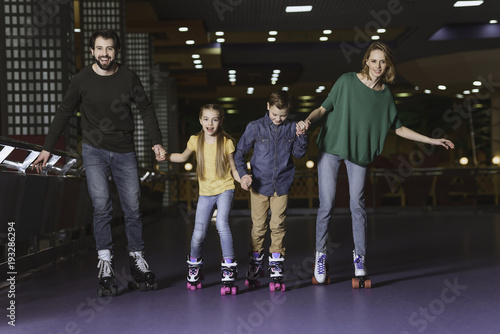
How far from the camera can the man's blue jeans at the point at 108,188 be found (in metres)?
3.33

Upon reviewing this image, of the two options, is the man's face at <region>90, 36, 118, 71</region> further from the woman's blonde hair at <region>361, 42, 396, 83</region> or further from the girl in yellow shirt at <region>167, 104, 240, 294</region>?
the woman's blonde hair at <region>361, 42, 396, 83</region>

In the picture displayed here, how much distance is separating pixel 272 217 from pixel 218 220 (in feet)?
0.99

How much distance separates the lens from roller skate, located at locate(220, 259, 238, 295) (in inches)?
128

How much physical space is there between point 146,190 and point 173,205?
399 centimetres

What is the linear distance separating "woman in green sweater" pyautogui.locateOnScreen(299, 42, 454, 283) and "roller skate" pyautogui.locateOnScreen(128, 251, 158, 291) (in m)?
0.87

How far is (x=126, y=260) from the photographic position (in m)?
4.85

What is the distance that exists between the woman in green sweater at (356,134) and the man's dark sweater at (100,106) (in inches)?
37.8

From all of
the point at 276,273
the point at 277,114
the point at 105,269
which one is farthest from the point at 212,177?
the point at 105,269

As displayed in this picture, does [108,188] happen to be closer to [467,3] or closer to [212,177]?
[212,177]

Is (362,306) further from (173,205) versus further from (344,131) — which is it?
(173,205)

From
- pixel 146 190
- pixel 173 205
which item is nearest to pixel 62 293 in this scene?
pixel 146 190

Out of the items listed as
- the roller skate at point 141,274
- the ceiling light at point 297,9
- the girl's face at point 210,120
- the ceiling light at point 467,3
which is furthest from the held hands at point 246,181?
the ceiling light at point 467,3

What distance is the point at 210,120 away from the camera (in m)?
3.40

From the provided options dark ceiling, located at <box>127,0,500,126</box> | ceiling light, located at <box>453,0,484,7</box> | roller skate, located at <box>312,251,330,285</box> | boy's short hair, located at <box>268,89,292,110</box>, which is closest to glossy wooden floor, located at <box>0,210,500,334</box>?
roller skate, located at <box>312,251,330,285</box>
